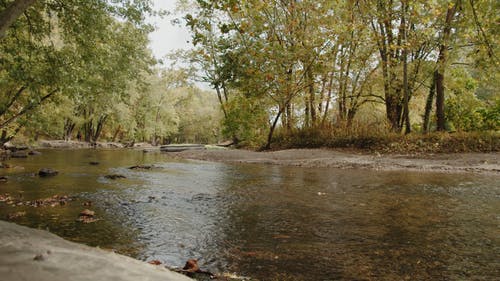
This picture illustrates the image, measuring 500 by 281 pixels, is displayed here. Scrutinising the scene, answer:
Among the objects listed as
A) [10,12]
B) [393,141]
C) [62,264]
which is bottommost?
[62,264]

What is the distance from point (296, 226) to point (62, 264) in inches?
101

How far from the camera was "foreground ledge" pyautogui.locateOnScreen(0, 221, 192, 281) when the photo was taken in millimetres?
1615

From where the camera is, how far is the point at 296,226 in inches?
150

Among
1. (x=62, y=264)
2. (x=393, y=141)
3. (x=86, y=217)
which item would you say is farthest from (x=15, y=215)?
(x=393, y=141)

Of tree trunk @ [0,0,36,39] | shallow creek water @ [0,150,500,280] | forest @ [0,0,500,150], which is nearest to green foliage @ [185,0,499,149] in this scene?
forest @ [0,0,500,150]

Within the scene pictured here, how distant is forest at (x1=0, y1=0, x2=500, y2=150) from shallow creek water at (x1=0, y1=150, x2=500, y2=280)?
231 centimetres

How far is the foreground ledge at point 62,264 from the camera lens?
1615 millimetres

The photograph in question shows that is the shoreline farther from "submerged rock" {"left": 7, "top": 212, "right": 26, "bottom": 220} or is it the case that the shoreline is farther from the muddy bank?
"submerged rock" {"left": 7, "top": 212, "right": 26, "bottom": 220}

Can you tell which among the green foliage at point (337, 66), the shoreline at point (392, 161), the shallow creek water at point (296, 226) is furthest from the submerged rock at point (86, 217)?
the shoreline at point (392, 161)

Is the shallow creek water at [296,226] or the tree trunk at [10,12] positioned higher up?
the tree trunk at [10,12]

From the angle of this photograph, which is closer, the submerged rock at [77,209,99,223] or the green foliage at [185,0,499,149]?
the submerged rock at [77,209,99,223]

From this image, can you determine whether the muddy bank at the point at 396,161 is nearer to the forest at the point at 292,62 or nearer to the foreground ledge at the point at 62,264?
the forest at the point at 292,62

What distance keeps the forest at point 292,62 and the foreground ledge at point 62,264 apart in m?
2.82

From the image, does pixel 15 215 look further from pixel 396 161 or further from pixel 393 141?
pixel 393 141
